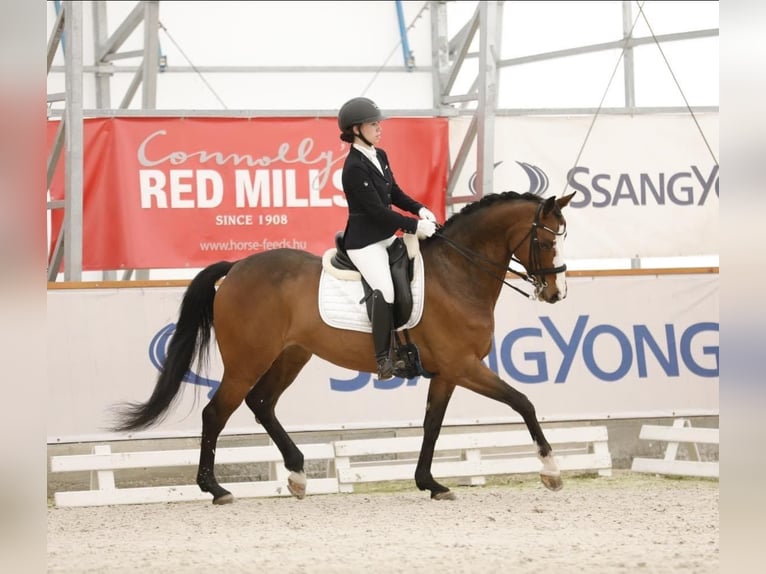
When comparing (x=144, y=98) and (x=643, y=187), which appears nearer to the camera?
(x=643, y=187)

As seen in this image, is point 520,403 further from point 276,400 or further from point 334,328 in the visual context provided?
point 276,400

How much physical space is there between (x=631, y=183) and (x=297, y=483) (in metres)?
4.85

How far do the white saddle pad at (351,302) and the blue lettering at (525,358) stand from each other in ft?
6.12

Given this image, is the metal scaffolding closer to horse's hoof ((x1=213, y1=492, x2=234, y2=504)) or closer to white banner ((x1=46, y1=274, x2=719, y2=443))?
white banner ((x1=46, y1=274, x2=719, y2=443))

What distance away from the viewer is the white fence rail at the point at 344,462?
23.9 feet

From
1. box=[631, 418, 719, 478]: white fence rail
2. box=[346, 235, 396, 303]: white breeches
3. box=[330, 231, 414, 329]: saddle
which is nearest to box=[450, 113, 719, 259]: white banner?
box=[631, 418, 719, 478]: white fence rail

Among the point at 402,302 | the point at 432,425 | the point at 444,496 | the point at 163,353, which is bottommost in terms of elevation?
the point at 444,496

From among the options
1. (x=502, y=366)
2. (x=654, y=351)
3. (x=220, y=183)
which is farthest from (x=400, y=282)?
(x=220, y=183)

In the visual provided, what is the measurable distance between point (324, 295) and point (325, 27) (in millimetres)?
7400

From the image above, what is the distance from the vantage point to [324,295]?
6.81m

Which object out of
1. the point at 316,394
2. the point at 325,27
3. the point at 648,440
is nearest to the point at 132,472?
the point at 316,394

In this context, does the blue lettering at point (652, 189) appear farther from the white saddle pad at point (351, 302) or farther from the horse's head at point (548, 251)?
the white saddle pad at point (351, 302)

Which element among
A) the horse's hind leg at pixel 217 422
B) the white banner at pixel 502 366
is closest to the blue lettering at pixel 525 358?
the white banner at pixel 502 366

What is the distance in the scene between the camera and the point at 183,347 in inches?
279
